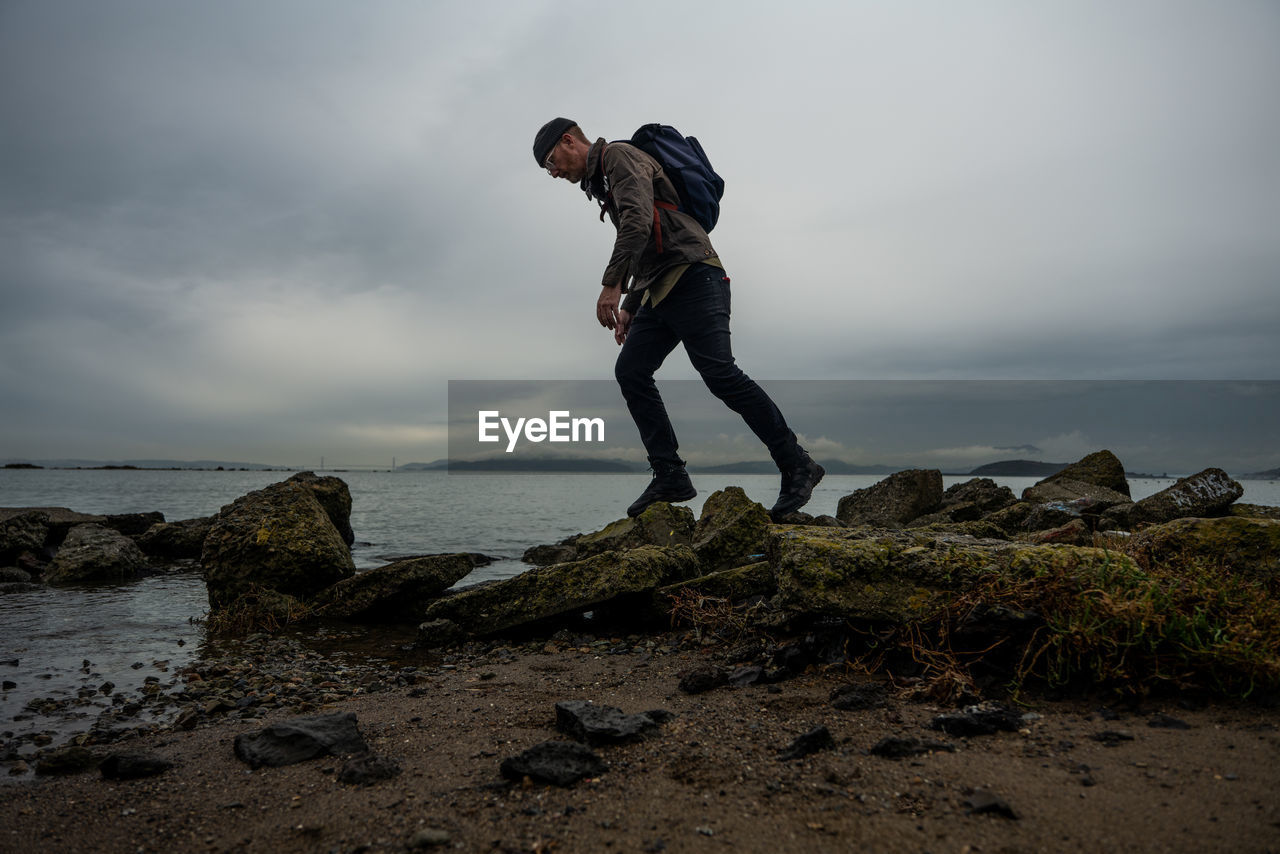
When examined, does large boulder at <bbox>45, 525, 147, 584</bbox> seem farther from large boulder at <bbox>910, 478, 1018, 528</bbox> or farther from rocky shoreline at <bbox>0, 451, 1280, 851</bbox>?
large boulder at <bbox>910, 478, 1018, 528</bbox>

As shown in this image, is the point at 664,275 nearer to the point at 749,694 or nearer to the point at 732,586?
the point at 732,586

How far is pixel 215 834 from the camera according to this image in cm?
219

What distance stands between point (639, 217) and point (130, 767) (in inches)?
165

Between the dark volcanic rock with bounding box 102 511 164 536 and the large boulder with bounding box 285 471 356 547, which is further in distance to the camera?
the dark volcanic rock with bounding box 102 511 164 536

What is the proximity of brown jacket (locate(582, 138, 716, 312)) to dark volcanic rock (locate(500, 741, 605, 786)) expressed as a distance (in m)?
3.41

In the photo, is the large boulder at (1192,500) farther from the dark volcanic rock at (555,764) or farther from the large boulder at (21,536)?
the large boulder at (21,536)

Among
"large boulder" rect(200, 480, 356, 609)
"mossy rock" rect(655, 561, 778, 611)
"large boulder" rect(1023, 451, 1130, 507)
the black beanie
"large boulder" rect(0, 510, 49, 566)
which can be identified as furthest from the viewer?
"large boulder" rect(0, 510, 49, 566)

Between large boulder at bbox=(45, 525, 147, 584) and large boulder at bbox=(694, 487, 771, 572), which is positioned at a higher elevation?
large boulder at bbox=(694, 487, 771, 572)

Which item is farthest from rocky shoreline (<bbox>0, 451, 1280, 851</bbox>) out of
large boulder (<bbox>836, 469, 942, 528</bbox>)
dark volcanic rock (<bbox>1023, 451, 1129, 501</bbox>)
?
dark volcanic rock (<bbox>1023, 451, 1129, 501</bbox>)

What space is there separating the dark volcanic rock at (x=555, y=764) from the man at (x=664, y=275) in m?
3.41

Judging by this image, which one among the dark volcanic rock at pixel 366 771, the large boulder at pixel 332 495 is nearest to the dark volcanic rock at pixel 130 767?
the dark volcanic rock at pixel 366 771

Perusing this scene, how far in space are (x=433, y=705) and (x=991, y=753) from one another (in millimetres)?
2647

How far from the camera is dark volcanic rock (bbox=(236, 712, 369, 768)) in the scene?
108 inches

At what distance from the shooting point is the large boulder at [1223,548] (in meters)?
3.48
